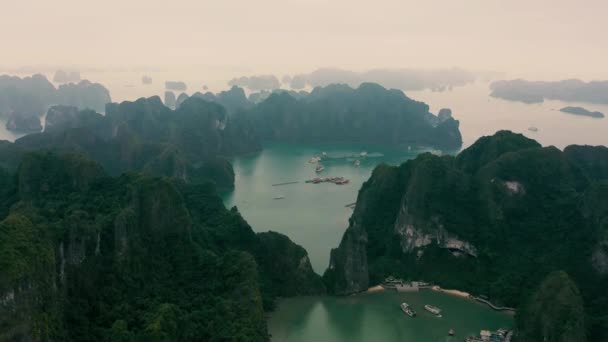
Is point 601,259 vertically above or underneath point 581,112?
underneath

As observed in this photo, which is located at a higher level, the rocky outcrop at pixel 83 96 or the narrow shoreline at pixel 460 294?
the rocky outcrop at pixel 83 96

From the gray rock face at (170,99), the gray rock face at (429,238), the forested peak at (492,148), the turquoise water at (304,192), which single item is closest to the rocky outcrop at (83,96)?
the gray rock face at (170,99)

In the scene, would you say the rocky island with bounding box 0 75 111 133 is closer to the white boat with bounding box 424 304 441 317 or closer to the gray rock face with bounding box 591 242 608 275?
the white boat with bounding box 424 304 441 317

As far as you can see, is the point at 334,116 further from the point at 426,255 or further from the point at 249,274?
the point at 249,274

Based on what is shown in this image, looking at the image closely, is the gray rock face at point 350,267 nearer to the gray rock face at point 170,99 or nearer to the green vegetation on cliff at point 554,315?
the green vegetation on cliff at point 554,315

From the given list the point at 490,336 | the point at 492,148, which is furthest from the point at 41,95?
the point at 490,336

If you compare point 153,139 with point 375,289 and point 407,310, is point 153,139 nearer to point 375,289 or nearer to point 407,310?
point 375,289
